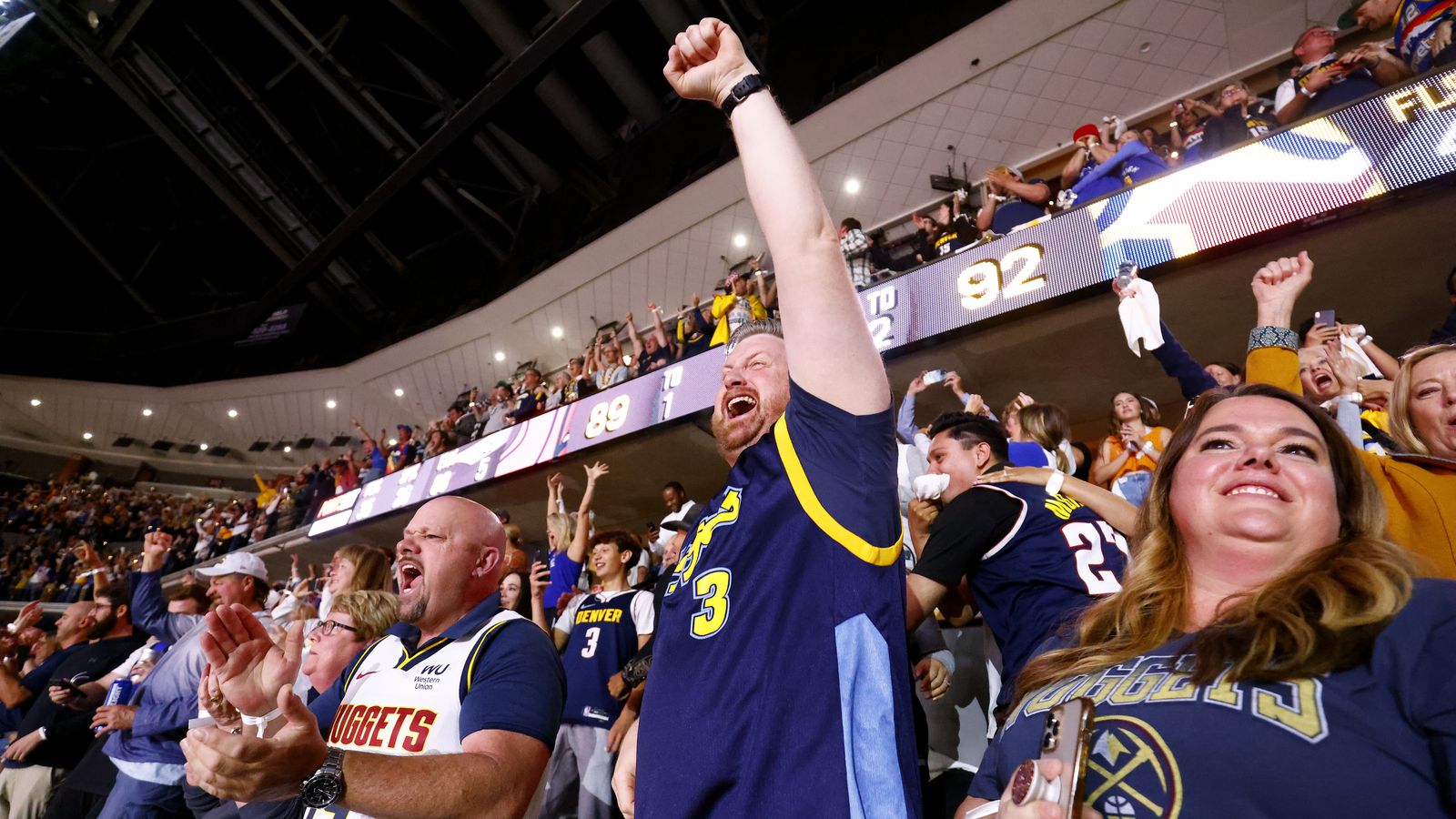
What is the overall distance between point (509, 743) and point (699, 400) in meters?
5.82

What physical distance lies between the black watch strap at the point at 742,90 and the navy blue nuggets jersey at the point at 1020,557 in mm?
1487

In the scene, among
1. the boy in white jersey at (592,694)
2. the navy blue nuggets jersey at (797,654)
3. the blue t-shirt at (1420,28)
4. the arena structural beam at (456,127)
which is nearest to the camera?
the navy blue nuggets jersey at (797,654)

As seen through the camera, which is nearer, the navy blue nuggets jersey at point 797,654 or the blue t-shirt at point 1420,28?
the navy blue nuggets jersey at point 797,654

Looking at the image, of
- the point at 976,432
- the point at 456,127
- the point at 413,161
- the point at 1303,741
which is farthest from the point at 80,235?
the point at 1303,741

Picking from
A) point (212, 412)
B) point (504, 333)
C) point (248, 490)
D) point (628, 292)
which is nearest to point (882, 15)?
point (628, 292)

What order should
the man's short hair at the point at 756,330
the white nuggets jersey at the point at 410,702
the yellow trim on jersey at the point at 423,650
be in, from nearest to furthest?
the man's short hair at the point at 756,330, the white nuggets jersey at the point at 410,702, the yellow trim on jersey at the point at 423,650

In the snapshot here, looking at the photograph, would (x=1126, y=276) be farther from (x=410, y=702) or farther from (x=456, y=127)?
(x=456, y=127)

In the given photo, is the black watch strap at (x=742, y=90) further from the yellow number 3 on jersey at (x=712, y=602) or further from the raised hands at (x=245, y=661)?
the raised hands at (x=245, y=661)

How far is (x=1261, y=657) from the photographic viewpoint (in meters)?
0.92

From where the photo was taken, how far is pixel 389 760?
128cm

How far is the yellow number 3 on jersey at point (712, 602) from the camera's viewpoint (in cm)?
119

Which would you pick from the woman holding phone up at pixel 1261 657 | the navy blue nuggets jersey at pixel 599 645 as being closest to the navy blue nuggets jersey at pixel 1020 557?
the woman holding phone up at pixel 1261 657

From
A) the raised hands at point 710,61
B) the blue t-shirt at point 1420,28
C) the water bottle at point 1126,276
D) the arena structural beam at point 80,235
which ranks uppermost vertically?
the arena structural beam at point 80,235

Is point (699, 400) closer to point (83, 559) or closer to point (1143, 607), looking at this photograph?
point (83, 559)
